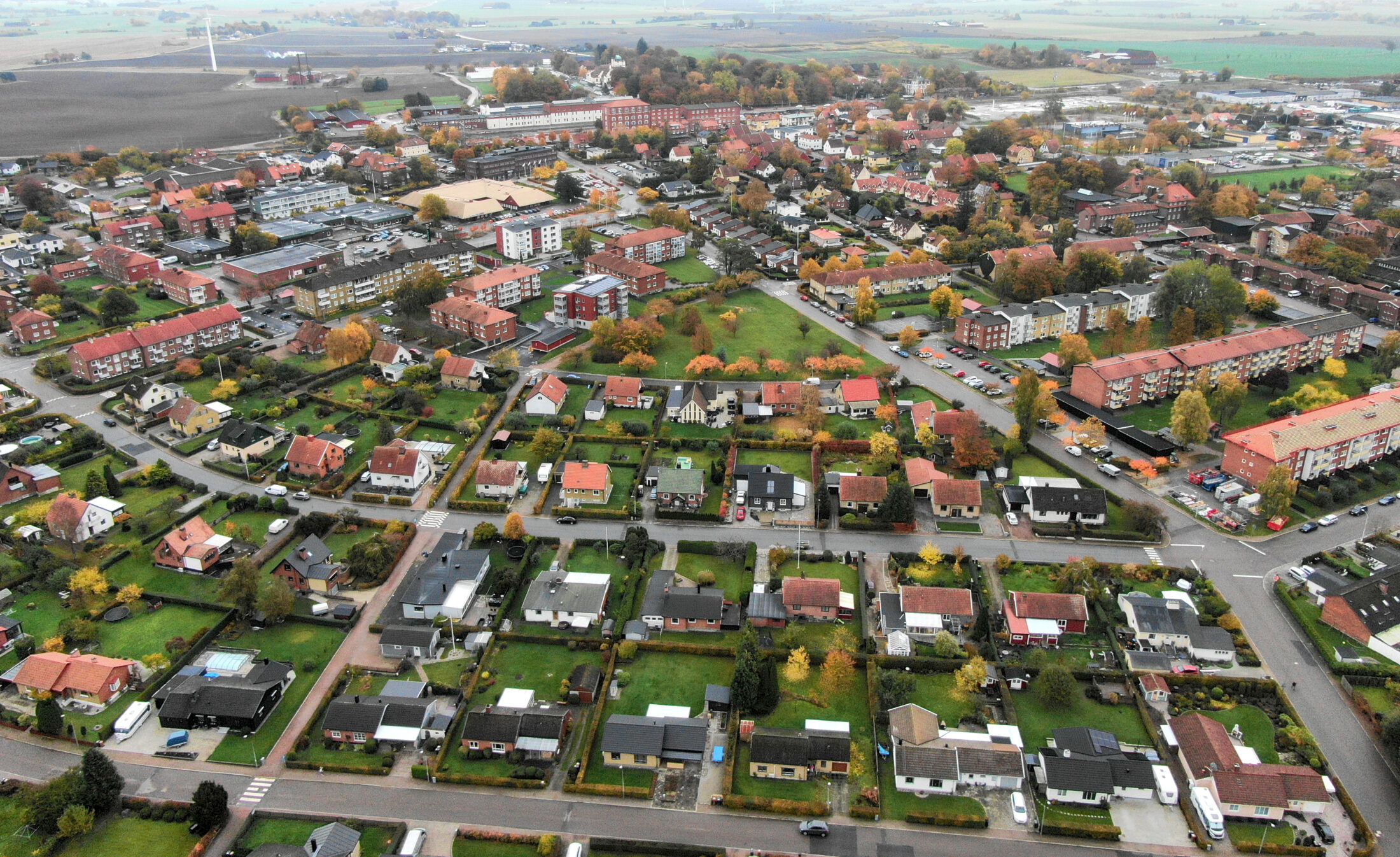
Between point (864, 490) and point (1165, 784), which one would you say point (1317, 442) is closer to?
point (864, 490)

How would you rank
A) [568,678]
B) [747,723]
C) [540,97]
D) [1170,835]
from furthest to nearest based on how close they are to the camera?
[540,97] < [568,678] < [747,723] < [1170,835]

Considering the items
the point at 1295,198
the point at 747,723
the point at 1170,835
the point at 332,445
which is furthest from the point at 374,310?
the point at 1295,198

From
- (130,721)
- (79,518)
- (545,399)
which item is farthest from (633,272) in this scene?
(130,721)

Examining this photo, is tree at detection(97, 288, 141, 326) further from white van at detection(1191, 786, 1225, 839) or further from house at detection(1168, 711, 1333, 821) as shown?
white van at detection(1191, 786, 1225, 839)

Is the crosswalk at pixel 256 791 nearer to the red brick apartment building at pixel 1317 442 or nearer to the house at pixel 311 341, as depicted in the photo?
the house at pixel 311 341

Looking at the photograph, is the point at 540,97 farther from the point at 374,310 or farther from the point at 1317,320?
the point at 1317,320
